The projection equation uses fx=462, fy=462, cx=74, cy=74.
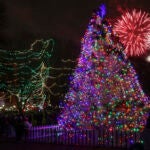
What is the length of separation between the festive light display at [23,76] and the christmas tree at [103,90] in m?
17.5

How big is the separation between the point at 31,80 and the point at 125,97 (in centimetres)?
2075

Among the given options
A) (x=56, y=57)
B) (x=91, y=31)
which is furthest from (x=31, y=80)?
(x=91, y=31)

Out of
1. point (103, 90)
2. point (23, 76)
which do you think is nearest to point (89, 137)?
point (103, 90)

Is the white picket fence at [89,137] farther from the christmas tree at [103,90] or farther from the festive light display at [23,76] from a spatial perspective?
the festive light display at [23,76]

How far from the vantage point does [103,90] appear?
71.8 feet

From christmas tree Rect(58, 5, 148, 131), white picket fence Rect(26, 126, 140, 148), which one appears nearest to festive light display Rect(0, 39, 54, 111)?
white picket fence Rect(26, 126, 140, 148)

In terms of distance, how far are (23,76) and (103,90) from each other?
21635 millimetres

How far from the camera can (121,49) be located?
886 inches

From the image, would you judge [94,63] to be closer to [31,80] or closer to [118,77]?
[118,77]

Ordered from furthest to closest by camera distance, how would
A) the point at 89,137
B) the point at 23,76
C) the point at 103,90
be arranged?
the point at 23,76
the point at 103,90
the point at 89,137

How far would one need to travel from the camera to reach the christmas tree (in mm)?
21344

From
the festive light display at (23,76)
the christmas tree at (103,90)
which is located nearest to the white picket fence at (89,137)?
the christmas tree at (103,90)

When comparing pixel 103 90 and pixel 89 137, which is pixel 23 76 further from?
pixel 89 137

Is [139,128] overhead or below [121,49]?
below
